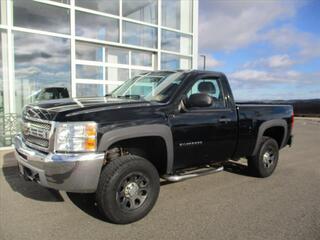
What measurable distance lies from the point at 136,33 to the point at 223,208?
29.0ft

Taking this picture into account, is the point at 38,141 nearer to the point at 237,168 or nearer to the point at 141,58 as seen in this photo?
A: the point at 237,168

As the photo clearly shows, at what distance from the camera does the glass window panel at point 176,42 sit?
12920 mm

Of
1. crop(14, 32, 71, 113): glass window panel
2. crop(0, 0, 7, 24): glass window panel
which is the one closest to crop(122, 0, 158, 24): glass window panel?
crop(14, 32, 71, 113): glass window panel

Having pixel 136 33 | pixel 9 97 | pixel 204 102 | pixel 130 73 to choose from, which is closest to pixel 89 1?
pixel 136 33

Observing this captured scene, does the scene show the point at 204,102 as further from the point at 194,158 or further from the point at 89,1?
the point at 89,1

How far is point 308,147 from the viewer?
10625mm

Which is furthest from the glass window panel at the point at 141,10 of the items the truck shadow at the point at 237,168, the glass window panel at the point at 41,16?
the truck shadow at the point at 237,168

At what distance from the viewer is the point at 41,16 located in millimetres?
9930

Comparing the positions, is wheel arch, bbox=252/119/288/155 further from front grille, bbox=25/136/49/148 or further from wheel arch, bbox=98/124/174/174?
front grille, bbox=25/136/49/148

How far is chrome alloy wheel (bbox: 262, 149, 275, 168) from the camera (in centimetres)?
638

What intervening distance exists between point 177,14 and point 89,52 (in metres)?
4.41

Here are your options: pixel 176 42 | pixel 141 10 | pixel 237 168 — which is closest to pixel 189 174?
pixel 237 168

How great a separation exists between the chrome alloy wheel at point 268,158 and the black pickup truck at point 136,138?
0.67 m

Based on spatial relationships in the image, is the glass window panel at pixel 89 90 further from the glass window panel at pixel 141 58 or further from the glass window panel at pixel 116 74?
the glass window panel at pixel 141 58
